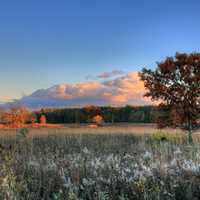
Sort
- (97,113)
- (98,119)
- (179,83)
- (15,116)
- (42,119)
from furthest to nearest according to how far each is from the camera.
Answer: (97,113), (98,119), (42,119), (15,116), (179,83)

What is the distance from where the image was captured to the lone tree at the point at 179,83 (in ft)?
55.2

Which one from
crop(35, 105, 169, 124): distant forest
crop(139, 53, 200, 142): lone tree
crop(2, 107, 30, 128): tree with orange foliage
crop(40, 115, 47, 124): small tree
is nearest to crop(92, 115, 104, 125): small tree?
crop(35, 105, 169, 124): distant forest

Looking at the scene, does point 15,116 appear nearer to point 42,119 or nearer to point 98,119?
point 42,119

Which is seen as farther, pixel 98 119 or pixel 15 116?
pixel 98 119

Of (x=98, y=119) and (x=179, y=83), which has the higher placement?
(x=179, y=83)

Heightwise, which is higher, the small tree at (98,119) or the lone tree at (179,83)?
the lone tree at (179,83)

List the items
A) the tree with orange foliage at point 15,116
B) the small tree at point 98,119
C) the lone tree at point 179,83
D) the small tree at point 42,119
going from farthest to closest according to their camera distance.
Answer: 1. the small tree at point 98,119
2. the small tree at point 42,119
3. the tree with orange foliage at point 15,116
4. the lone tree at point 179,83

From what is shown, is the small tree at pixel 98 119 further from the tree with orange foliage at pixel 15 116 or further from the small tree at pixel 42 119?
the tree with orange foliage at pixel 15 116

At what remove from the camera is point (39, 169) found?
7309 millimetres

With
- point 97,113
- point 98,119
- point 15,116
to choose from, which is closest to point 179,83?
point 15,116

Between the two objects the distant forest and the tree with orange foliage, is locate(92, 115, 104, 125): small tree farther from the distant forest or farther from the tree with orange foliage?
the tree with orange foliage

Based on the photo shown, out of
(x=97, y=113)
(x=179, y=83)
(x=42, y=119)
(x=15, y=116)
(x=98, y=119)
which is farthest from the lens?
(x=97, y=113)

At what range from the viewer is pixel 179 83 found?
17.0 metres

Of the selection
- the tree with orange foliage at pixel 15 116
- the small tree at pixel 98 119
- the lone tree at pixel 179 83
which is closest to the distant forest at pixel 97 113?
the small tree at pixel 98 119
